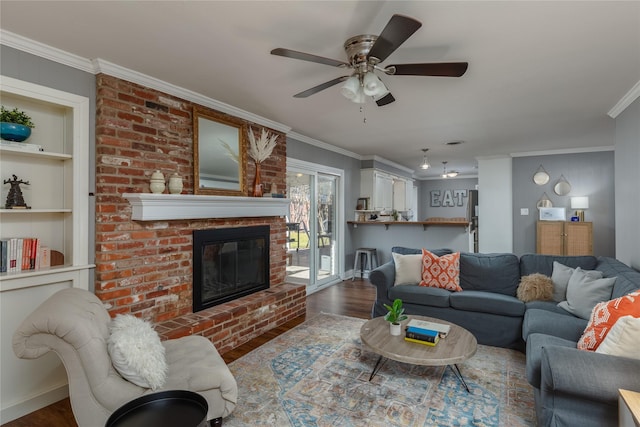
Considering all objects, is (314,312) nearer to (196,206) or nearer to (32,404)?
(196,206)

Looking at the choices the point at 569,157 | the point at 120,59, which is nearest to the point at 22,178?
the point at 120,59

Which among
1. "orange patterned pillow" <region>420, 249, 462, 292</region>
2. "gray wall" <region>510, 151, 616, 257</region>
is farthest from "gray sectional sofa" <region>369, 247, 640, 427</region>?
"gray wall" <region>510, 151, 616, 257</region>

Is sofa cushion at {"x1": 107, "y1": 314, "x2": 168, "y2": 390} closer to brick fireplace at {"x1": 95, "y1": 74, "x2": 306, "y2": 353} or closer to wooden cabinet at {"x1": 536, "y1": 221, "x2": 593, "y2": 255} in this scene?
brick fireplace at {"x1": 95, "y1": 74, "x2": 306, "y2": 353}

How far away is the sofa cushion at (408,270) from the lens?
390 centimetres

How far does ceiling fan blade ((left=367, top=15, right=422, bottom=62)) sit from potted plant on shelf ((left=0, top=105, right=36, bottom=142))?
7.57 feet

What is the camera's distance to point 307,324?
3824 mm

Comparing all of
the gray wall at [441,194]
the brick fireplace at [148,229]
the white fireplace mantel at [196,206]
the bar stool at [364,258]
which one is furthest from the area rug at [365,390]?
the gray wall at [441,194]

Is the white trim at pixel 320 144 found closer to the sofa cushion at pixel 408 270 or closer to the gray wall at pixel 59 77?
the sofa cushion at pixel 408 270

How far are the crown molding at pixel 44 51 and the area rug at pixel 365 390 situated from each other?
8.64ft

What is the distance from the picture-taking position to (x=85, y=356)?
1.65 metres

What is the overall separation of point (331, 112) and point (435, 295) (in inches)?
90.2

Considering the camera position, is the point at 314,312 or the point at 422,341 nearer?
the point at 422,341

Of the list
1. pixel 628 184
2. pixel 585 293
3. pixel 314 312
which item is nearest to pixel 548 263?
pixel 585 293

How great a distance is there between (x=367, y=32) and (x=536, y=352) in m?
2.21
